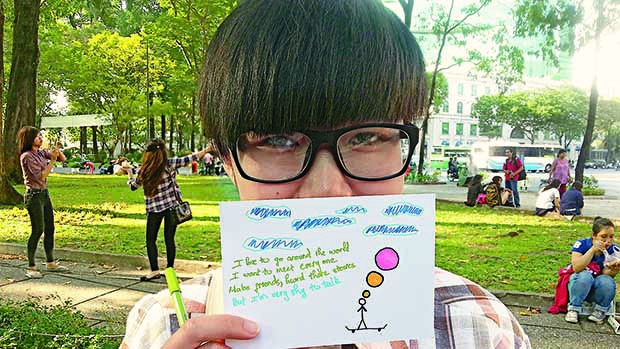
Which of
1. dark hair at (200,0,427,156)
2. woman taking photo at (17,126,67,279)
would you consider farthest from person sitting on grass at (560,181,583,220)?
dark hair at (200,0,427,156)

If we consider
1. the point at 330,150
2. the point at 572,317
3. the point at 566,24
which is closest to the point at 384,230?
the point at 330,150

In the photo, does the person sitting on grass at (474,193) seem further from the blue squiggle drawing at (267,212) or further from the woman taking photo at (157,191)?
the blue squiggle drawing at (267,212)

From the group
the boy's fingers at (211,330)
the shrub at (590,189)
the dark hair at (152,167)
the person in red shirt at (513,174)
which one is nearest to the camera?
the boy's fingers at (211,330)

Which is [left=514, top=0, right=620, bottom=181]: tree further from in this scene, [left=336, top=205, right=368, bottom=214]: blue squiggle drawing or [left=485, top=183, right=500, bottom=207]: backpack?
[left=336, top=205, right=368, bottom=214]: blue squiggle drawing

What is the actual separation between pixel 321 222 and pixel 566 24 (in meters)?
14.7

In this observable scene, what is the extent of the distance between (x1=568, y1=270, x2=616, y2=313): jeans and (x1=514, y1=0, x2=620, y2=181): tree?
1032 centimetres

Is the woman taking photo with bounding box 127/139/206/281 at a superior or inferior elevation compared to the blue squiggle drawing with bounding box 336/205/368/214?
inferior

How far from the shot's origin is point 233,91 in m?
1.06

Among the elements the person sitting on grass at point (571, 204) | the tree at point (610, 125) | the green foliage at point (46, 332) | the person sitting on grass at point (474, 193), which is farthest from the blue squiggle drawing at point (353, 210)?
the tree at point (610, 125)

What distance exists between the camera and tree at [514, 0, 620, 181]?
13.1 m

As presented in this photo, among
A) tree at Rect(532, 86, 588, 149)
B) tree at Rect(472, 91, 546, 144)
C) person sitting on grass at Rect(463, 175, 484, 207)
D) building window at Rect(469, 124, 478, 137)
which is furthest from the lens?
building window at Rect(469, 124, 478, 137)

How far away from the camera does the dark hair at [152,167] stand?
18.7ft

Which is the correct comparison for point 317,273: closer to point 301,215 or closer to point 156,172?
point 301,215

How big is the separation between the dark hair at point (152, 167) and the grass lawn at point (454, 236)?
3.03 ft
